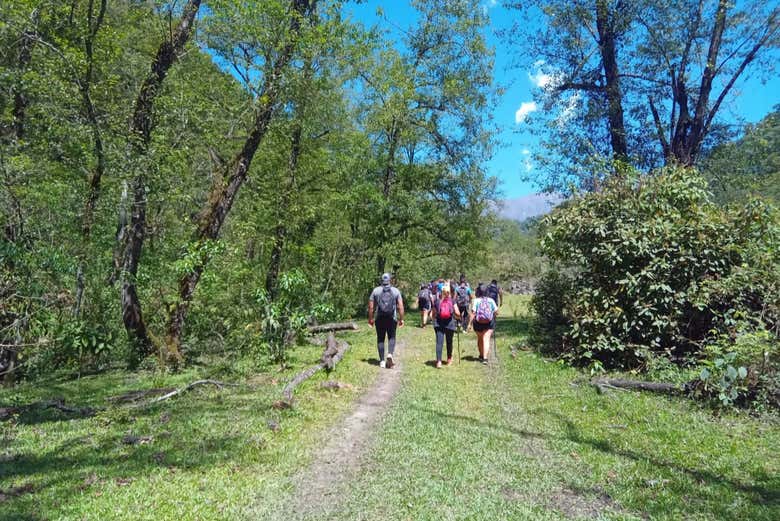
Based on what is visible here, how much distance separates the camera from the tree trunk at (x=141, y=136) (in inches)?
400

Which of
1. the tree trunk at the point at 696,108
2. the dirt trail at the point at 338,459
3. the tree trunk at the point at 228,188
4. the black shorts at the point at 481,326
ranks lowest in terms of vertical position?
the dirt trail at the point at 338,459

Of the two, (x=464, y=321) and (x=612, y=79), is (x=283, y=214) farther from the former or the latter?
(x=612, y=79)

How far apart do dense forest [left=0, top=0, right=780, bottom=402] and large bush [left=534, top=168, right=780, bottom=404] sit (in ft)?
0.16

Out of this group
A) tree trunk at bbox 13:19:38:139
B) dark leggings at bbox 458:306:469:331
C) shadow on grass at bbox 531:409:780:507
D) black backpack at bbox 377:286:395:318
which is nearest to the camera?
shadow on grass at bbox 531:409:780:507

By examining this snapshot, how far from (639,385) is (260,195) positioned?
544 inches

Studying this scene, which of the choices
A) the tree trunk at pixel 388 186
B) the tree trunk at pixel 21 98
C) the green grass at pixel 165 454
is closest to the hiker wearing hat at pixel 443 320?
the green grass at pixel 165 454

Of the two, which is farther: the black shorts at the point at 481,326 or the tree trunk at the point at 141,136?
the black shorts at the point at 481,326

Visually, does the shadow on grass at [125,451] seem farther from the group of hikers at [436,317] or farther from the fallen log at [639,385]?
the fallen log at [639,385]

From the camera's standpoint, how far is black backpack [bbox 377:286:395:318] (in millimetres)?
10047

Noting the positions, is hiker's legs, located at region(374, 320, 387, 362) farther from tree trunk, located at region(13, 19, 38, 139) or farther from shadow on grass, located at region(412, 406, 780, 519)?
tree trunk, located at region(13, 19, 38, 139)

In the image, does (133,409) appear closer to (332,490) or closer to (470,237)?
(332,490)

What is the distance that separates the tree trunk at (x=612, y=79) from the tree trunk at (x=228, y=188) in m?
10.8


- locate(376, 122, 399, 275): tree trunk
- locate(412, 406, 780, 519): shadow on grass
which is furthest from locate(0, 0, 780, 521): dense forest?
locate(376, 122, 399, 275): tree trunk

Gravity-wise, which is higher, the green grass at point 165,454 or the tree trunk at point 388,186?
the tree trunk at point 388,186
